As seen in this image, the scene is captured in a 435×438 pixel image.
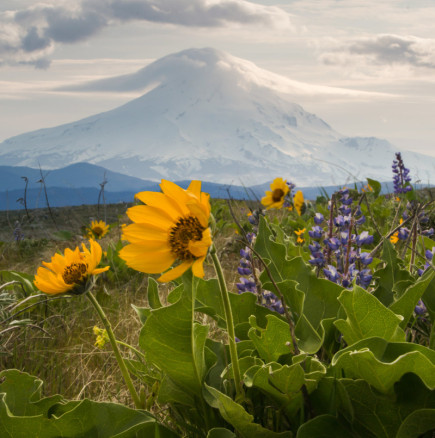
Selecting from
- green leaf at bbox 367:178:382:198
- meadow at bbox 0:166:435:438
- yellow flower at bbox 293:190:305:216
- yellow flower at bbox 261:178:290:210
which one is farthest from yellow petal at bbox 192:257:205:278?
green leaf at bbox 367:178:382:198

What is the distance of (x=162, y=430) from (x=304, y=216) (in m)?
4.29

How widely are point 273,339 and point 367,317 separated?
243 mm

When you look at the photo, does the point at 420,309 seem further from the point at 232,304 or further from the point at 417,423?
the point at 232,304

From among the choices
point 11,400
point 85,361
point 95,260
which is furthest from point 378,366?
point 85,361

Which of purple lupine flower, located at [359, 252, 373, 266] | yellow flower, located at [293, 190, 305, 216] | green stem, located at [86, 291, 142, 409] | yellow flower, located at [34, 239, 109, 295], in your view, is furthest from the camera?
yellow flower, located at [293, 190, 305, 216]

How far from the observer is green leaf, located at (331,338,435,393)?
102cm

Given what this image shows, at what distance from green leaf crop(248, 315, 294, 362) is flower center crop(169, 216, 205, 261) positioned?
12.8 inches

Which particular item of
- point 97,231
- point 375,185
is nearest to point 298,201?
point 375,185

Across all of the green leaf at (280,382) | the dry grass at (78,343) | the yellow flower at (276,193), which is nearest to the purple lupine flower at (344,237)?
the green leaf at (280,382)

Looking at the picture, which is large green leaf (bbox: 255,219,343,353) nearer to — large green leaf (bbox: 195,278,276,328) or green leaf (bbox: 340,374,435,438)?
large green leaf (bbox: 195,278,276,328)

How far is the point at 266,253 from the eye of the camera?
5.75 ft

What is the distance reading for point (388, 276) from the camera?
167 centimetres

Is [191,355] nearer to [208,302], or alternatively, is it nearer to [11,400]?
[208,302]

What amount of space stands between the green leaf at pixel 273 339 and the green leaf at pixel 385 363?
15 centimetres
